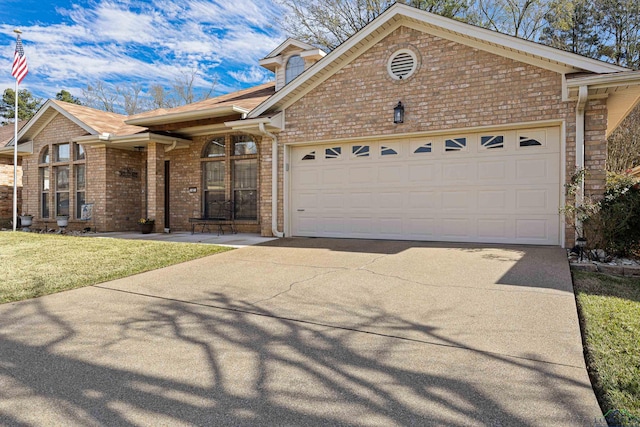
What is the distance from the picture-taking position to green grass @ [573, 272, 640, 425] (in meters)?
2.44

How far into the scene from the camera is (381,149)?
9.28m

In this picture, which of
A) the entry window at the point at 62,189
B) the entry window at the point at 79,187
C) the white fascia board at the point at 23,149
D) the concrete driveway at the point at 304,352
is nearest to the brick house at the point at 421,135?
the concrete driveway at the point at 304,352

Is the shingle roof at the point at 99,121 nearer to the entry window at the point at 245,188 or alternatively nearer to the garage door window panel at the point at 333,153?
the entry window at the point at 245,188

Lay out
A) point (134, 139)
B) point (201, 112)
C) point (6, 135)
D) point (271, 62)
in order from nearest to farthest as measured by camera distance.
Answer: point (201, 112) → point (134, 139) → point (271, 62) → point (6, 135)

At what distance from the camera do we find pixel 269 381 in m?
2.69

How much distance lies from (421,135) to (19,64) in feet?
42.6

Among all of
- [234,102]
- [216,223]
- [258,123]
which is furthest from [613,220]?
[234,102]

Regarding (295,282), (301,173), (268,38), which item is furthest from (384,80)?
(268,38)

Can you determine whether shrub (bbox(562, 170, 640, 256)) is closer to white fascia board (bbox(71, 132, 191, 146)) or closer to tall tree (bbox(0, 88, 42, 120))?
white fascia board (bbox(71, 132, 191, 146))

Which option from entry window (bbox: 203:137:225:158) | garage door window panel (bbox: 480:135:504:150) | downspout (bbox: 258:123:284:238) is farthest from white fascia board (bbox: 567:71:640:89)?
entry window (bbox: 203:137:225:158)

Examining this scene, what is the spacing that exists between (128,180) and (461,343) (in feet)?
42.4

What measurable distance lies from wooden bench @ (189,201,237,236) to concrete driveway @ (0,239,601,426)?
6.14 m

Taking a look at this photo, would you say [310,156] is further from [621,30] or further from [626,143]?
[621,30]

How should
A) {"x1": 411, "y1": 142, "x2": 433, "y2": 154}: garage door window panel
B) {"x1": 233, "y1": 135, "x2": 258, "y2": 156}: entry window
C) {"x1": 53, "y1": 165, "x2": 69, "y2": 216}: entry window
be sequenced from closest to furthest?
{"x1": 411, "y1": 142, "x2": 433, "y2": 154}: garage door window panel → {"x1": 233, "y1": 135, "x2": 258, "y2": 156}: entry window → {"x1": 53, "y1": 165, "x2": 69, "y2": 216}: entry window
